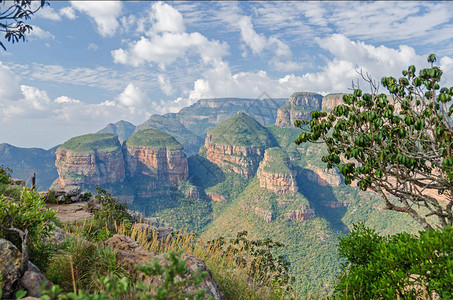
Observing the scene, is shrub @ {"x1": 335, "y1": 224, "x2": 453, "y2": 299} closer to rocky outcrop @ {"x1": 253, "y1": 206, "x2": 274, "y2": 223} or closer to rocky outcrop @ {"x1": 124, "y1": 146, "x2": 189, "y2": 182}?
rocky outcrop @ {"x1": 253, "y1": 206, "x2": 274, "y2": 223}

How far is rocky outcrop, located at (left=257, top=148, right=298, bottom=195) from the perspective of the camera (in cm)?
10988

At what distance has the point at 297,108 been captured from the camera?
176 metres

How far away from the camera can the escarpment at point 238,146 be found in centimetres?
13650

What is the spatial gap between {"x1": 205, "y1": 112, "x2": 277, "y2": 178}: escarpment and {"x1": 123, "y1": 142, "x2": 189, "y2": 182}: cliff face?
65.4 feet

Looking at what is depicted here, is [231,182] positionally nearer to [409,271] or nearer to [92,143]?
[92,143]

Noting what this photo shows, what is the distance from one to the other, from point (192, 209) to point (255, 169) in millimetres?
44422

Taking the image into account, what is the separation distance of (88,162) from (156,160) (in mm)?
31906

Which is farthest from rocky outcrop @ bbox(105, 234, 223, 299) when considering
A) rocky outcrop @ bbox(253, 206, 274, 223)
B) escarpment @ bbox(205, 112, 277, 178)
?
escarpment @ bbox(205, 112, 277, 178)

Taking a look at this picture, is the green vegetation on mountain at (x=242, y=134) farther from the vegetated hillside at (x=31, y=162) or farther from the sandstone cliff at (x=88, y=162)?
the vegetated hillside at (x=31, y=162)

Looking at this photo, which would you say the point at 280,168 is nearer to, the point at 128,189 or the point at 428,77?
the point at 128,189

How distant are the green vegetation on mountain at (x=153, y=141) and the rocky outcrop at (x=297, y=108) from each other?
75.4 meters

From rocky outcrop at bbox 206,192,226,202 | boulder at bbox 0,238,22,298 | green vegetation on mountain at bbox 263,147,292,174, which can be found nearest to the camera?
boulder at bbox 0,238,22,298

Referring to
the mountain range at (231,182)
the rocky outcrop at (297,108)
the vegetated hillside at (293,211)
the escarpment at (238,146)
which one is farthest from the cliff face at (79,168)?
the rocky outcrop at (297,108)

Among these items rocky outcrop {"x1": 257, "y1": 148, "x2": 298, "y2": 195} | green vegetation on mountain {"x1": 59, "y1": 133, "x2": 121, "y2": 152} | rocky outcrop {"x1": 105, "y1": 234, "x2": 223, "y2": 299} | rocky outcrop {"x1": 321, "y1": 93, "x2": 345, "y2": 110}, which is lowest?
rocky outcrop {"x1": 257, "y1": 148, "x2": 298, "y2": 195}
